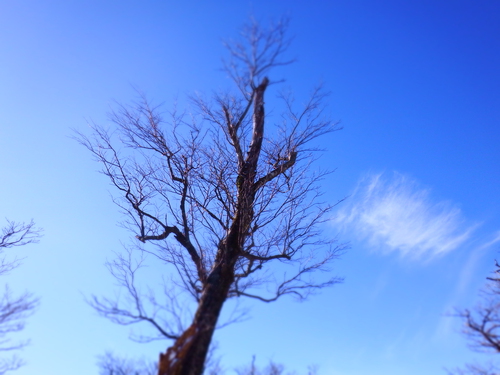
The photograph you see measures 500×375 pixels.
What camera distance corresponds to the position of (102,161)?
7664mm

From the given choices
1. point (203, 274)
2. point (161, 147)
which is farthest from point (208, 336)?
point (161, 147)

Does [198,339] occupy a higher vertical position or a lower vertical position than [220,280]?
lower

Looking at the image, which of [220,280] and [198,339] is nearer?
[198,339]

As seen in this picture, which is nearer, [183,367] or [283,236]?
[183,367]

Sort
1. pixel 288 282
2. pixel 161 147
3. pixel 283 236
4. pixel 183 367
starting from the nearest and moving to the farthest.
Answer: pixel 183 367, pixel 288 282, pixel 283 236, pixel 161 147

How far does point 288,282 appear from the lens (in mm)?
6680

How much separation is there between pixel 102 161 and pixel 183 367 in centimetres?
469

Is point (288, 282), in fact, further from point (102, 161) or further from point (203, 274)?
point (102, 161)

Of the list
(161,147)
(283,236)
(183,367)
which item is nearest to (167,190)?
(161,147)

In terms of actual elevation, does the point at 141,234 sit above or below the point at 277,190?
below

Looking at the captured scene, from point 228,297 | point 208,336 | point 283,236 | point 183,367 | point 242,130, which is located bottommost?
point 183,367

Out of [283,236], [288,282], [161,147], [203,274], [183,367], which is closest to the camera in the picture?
[183,367]

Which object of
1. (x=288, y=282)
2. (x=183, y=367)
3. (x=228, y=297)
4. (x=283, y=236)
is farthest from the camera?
(x=283, y=236)

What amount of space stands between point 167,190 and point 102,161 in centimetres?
146
